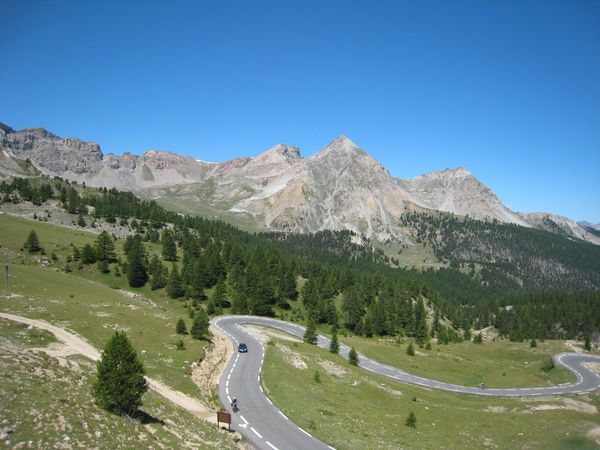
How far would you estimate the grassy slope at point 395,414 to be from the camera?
1685 inches

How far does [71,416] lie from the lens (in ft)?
71.6

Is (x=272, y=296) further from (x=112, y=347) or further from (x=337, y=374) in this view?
(x=112, y=347)

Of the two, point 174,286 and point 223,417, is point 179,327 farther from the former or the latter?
point 174,286

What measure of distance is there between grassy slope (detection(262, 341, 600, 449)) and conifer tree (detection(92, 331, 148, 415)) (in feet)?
64.5

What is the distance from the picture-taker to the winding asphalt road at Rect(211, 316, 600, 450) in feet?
120

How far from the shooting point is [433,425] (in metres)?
51.7

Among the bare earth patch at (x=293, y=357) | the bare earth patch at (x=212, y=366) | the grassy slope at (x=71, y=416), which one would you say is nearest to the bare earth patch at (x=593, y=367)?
the bare earth patch at (x=293, y=357)

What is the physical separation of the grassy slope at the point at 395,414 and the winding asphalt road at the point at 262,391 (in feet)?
5.93

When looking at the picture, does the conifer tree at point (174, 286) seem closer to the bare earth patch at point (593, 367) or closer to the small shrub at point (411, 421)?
the small shrub at point (411, 421)

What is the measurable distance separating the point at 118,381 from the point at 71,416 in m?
3.98

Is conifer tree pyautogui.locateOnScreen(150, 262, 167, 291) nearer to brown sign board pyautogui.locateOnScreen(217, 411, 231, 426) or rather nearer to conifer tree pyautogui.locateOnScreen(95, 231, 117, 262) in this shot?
conifer tree pyautogui.locateOnScreen(95, 231, 117, 262)

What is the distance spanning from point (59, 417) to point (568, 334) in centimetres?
20318

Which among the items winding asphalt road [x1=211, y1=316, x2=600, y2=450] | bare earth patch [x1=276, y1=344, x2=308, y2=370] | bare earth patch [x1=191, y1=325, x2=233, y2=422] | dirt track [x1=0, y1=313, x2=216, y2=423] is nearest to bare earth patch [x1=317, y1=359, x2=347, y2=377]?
bare earth patch [x1=276, y1=344, x2=308, y2=370]

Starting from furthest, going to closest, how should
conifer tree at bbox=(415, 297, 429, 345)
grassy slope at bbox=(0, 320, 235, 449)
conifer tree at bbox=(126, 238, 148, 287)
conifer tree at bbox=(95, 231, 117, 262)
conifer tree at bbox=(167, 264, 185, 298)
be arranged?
conifer tree at bbox=(415, 297, 429, 345)
conifer tree at bbox=(95, 231, 117, 262)
conifer tree at bbox=(126, 238, 148, 287)
conifer tree at bbox=(167, 264, 185, 298)
grassy slope at bbox=(0, 320, 235, 449)
